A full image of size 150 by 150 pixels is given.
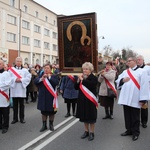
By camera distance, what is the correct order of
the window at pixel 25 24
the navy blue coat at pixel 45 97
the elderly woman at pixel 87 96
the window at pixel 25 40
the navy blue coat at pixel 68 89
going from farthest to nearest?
1. the window at pixel 25 24
2. the window at pixel 25 40
3. the navy blue coat at pixel 68 89
4. the navy blue coat at pixel 45 97
5. the elderly woman at pixel 87 96

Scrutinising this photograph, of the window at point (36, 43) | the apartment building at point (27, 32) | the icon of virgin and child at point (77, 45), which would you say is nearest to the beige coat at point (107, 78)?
the icon of virgin and child at point (77, 45)

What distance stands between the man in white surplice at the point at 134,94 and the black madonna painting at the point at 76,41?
0.96 meters

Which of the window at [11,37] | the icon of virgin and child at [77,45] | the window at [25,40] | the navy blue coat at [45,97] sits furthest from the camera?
the window at [25,40]

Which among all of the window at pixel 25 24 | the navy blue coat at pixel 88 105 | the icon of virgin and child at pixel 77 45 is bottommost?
the navy blue coat at pixel 88 105

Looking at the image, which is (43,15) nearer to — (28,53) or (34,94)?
(28,53)

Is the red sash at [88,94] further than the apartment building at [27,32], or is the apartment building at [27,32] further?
the apartment building at [27,32]

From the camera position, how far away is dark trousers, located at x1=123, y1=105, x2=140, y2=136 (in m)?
5.92

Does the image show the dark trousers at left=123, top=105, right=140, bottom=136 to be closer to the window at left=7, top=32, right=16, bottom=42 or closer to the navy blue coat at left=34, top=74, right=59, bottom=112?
the navy blue coat at left=34, top=74, right=59, bottom=112

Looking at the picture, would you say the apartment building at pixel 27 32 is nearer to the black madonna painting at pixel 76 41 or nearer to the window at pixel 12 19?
the window at pixel 12 19

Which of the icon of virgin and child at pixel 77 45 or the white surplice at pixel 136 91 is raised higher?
the icon of virgin and child at pixel 77 45

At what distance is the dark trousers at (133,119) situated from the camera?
5.92m

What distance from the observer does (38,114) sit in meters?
8.98

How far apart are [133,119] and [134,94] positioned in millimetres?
605

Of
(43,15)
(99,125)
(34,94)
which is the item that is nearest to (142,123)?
(99,125)
